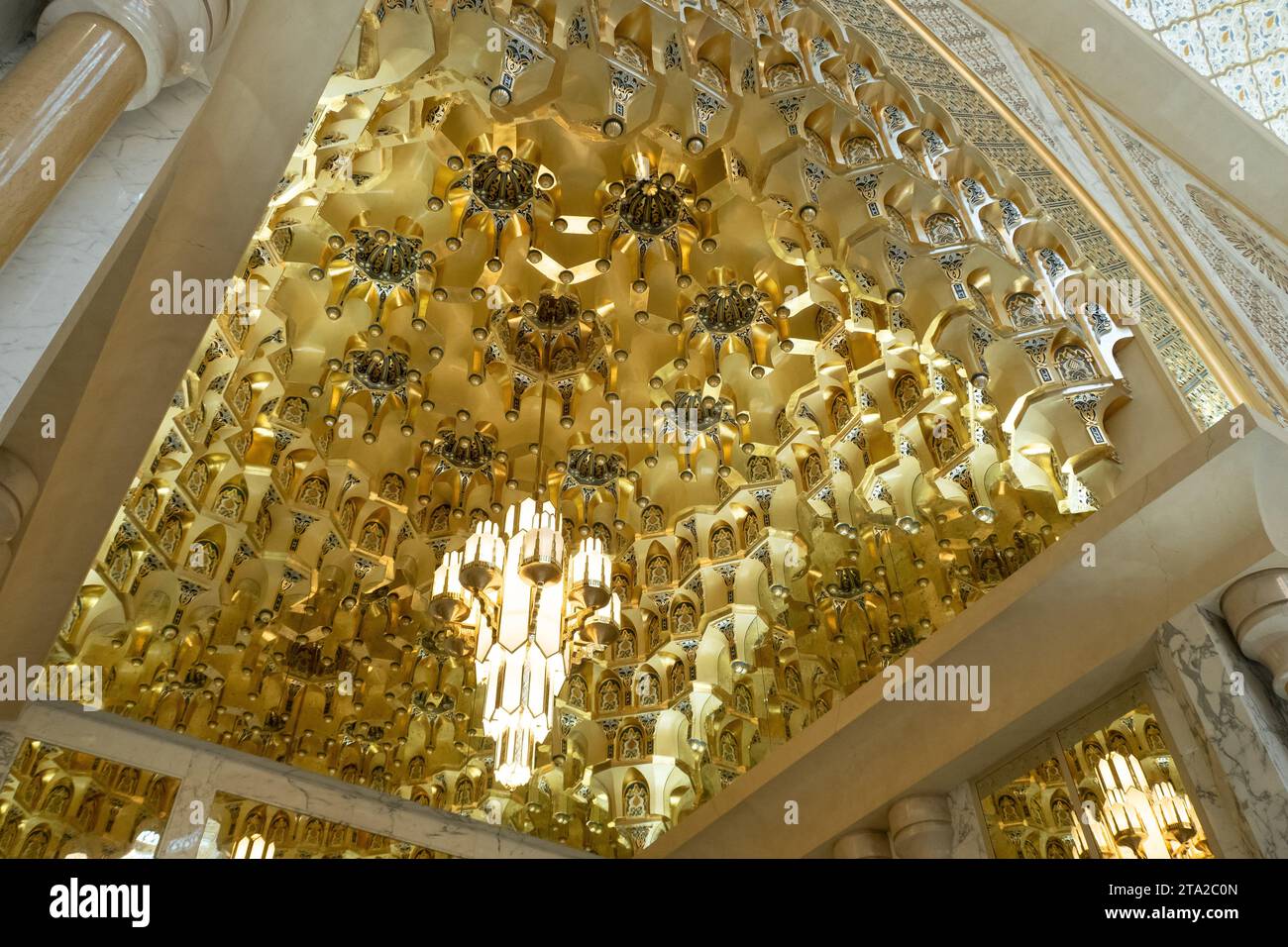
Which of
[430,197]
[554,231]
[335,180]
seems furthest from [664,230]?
[335,180]

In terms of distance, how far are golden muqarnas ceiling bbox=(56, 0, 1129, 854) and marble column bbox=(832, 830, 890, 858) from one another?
1253 millimetres

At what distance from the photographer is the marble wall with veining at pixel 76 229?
6.54 ft

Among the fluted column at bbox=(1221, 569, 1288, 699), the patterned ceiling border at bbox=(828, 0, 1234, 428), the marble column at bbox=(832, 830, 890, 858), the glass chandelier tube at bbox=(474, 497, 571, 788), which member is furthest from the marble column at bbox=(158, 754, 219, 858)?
the patterned ceiling border at bbox=(828, 0, 1234, 428)

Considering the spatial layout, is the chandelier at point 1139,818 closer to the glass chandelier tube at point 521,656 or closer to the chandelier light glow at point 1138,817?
the chandelier light glow at point 1138,817

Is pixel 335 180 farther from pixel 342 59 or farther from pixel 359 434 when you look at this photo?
pixel 359 434

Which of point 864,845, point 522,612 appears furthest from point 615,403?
point 864,845

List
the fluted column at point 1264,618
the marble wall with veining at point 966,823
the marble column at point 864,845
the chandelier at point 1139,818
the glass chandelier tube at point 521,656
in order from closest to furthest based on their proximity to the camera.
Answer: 1. the fluted column at point 1264,618
2. the chandelier at point 1139,818
3. the glass chandelier tube at point 521,656
4. the marble wall with veining at point 966,823
5. the marble column at point 864,845

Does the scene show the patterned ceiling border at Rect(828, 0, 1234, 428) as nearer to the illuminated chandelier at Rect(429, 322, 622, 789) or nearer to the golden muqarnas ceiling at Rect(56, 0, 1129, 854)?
the golden muqarnas ceiling at Rect(56, 0, 1129, 854)

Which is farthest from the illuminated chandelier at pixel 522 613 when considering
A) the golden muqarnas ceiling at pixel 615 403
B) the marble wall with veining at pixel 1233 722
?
the marble wall with veining at pixel 1233 722

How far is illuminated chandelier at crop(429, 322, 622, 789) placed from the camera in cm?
435

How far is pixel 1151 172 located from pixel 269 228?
4387mm

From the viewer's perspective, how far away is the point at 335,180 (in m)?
4.95

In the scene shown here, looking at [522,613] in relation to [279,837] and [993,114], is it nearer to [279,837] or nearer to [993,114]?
[279,837]

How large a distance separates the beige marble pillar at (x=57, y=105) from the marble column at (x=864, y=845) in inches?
167
